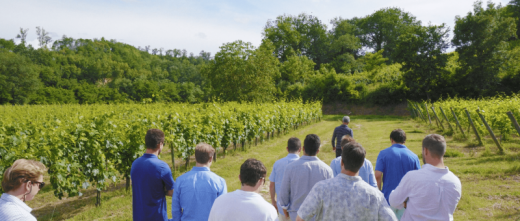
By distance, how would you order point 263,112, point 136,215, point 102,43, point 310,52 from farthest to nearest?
point 102,43, point 310,52, point 263,112, point 136,215

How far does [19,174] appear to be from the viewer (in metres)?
1.89

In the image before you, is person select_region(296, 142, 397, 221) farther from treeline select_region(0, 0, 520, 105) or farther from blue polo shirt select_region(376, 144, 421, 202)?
treeline select_region(0, 0, 520, 105)

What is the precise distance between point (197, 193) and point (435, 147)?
2.17 m

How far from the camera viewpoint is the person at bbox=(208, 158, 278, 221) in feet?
6.65

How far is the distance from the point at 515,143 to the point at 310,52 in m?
48.2

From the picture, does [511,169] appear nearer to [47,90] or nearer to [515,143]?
[515,143]

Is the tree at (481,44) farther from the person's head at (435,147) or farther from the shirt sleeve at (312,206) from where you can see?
the shirt sleeve at (312,206)

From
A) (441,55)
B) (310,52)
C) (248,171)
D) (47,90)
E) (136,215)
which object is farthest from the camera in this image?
(310,52)

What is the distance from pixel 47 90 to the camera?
53.9m

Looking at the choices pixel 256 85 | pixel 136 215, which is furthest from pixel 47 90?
pixel 136 215

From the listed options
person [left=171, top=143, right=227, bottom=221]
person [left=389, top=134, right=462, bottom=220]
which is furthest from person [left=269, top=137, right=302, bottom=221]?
person [left=389, top=134, right=462, bottom=220]

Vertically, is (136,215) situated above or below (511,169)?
above

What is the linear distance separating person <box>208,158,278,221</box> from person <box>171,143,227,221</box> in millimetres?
617

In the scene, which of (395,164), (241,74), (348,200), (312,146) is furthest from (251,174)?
(241,74)
